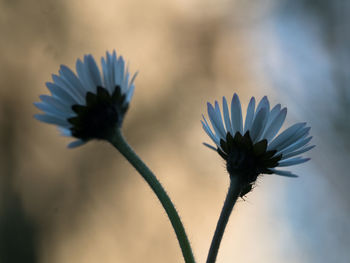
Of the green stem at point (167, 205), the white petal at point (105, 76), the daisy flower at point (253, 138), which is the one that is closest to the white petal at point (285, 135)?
the daisy flower at point (253, 138)

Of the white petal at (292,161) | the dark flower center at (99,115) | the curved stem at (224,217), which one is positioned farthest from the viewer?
the dark flower center at (99,115)

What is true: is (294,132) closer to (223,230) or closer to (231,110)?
(231,110)

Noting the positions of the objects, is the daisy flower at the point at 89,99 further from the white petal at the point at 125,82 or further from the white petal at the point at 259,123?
the white petal at the point at 259,123

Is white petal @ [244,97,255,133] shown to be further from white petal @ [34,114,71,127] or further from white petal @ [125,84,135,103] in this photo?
white petal @ [34,114,71,127]

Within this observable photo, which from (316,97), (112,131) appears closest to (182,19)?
(316,97)

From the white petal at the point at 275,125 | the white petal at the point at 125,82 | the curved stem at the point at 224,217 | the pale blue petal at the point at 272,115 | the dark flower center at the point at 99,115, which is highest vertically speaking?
the white petal at the point at 125,82

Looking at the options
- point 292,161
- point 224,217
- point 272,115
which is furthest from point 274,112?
point 224,217

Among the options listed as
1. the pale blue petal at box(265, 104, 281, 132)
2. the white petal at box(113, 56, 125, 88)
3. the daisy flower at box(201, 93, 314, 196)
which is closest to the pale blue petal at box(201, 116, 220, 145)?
the daisy flower at box(201, 93, 314, 196)
